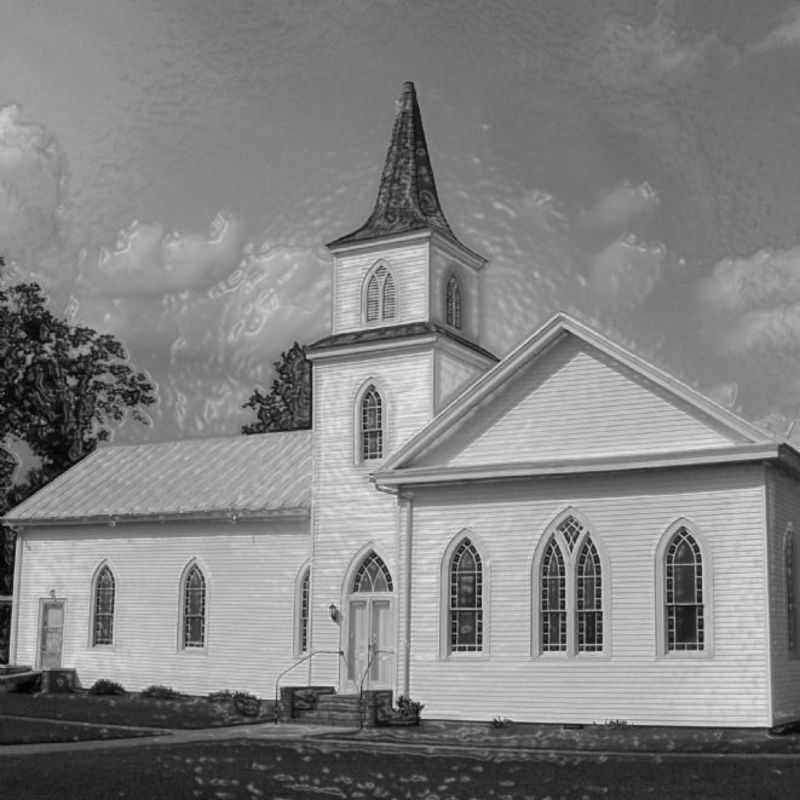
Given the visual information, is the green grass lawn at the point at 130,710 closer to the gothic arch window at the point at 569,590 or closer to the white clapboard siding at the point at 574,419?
the gothic arch window at the point at 569,590

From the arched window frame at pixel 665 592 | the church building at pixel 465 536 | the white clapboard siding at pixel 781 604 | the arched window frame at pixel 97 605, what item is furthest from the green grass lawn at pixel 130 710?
the white clapboard siding at pixel 781 604

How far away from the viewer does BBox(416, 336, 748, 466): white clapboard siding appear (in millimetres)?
26203

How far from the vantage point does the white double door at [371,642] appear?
30.3 meters

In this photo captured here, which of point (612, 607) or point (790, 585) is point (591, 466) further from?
point (790, 585)

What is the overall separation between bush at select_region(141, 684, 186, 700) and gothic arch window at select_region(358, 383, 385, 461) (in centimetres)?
872

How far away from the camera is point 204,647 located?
34781 millimetres

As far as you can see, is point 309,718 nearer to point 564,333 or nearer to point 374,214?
point 564,333

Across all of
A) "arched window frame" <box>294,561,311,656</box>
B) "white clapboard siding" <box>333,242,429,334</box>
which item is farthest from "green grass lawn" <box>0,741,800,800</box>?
"white clapboard siding" <box>333,242,429,334</box>

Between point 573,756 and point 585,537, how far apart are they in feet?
21.5

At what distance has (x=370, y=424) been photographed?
103 ft

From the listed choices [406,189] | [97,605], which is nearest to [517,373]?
[406,189]

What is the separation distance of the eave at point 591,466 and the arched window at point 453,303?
514 cm

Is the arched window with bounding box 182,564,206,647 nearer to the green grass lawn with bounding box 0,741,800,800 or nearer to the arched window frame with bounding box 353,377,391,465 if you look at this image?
the arched window frame with bounding box 353,377,391,465

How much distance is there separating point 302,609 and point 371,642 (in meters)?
3.45
